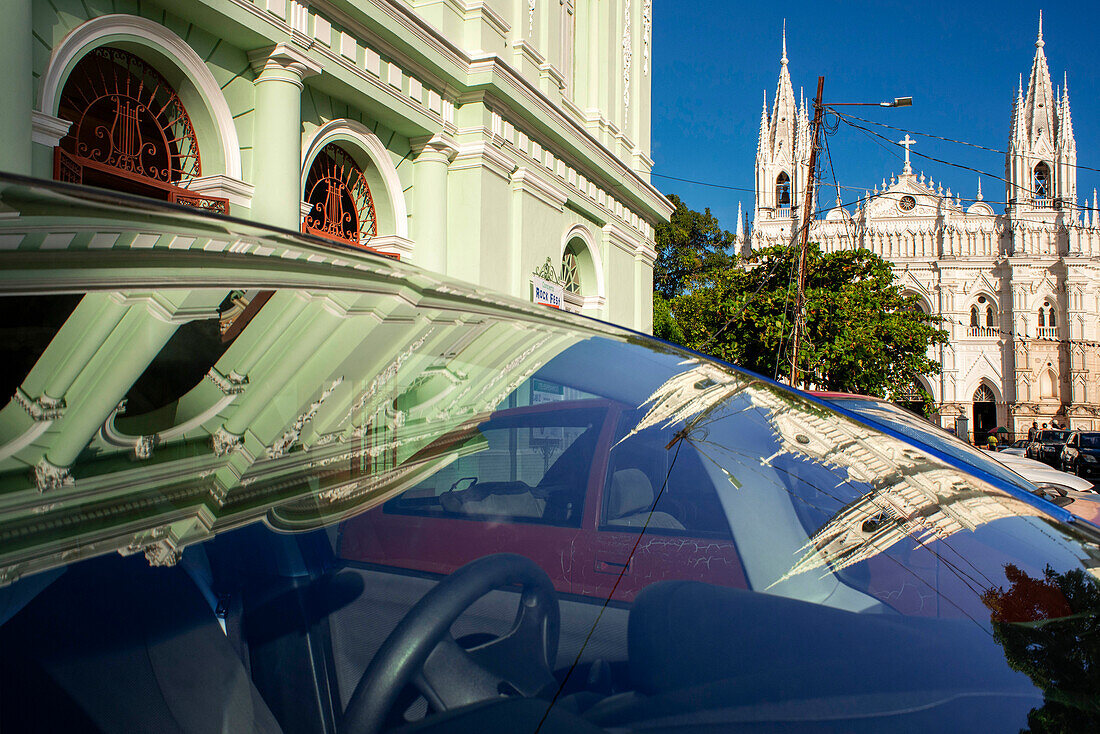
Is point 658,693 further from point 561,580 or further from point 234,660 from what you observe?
point 234,660

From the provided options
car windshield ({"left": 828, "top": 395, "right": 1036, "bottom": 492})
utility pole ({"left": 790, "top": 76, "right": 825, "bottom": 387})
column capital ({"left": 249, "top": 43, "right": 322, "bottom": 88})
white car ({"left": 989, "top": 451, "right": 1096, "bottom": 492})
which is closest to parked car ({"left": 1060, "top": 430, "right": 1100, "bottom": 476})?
utility pole ({"left": 790, "top": 76, "right": 825, "bottom": 387})

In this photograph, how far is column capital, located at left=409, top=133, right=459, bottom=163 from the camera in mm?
7352

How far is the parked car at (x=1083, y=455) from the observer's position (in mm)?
18000

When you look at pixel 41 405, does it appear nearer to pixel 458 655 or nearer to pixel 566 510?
pixel 458 655

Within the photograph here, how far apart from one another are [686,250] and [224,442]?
3943 centimetres

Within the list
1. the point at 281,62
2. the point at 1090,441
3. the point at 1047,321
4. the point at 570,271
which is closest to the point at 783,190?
the point at 1047,321

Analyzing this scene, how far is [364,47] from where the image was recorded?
641cm

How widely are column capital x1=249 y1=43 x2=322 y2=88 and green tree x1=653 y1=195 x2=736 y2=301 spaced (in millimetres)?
32058

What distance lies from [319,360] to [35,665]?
1.46 feet

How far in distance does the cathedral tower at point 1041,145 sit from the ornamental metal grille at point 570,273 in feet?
166

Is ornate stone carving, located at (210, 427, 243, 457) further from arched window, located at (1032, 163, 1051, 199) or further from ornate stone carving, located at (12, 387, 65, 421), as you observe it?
arched window, located at (1032, 163, 1051, 199)

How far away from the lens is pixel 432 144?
737cm

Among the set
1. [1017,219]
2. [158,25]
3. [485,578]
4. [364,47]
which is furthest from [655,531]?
[1017,219]

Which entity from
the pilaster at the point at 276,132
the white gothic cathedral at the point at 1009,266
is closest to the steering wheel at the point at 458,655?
the pilaster at the point at 276,132
